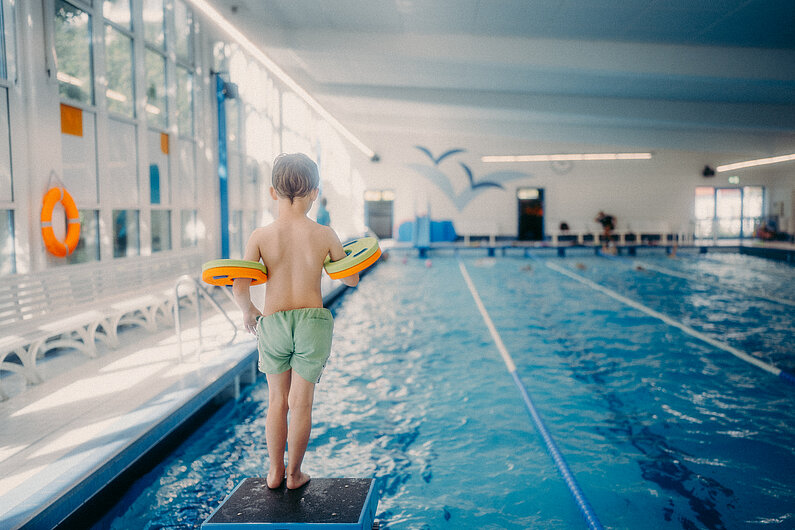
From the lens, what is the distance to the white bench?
395cm

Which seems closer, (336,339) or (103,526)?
(103,526)

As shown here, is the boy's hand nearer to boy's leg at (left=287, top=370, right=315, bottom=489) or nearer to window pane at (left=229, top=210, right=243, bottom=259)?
boy's leg at (left=287, top=370, right=315, bottom=489)

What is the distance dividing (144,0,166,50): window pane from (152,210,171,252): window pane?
82.2 inches

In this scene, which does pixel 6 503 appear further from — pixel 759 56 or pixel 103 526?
pixel 759 56

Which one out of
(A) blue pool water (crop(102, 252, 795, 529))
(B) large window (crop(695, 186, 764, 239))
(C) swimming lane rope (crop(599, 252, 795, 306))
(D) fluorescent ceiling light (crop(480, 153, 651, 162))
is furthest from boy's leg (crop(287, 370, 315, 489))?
(B) large window (crop(695, 186, 764, 239))

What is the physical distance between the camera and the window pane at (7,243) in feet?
15.0

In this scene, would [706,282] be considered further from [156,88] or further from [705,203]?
[705,203]

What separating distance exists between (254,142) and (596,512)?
9627mm

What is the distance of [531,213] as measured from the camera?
67.6 ft

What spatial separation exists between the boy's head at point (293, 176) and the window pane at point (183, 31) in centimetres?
679

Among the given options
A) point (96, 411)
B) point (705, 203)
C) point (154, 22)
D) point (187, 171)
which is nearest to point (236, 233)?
point (187, 171)

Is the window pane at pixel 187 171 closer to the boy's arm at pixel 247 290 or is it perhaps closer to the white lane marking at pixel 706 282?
the boy's arm at pixel 247 290

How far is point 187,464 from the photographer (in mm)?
3520

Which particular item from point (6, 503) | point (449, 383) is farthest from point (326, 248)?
point (449, 383)
